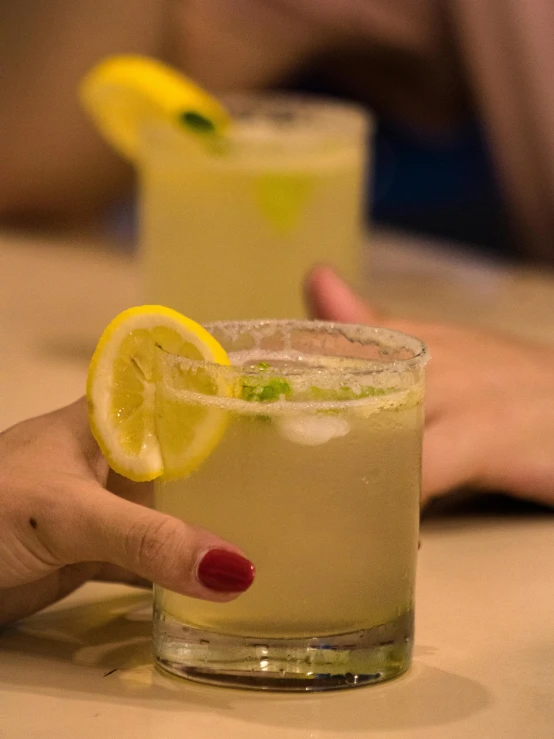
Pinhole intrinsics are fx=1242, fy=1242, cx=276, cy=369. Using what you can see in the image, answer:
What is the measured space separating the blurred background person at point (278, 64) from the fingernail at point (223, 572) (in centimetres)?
168

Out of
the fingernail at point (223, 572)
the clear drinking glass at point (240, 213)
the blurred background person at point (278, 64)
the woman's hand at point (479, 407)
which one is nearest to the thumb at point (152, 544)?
the fingernail at point (223, 572)

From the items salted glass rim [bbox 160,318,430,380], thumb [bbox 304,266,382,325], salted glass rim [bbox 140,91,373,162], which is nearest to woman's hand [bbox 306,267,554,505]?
thumb [bbox 304,266,382,325]

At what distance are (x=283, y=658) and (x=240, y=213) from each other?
0.82 meters

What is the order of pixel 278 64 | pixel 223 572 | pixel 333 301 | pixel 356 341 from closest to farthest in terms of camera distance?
pixel 223 572
pixel 356 341
pixel 333 301
pixel 278 64

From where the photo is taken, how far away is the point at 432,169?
292cm

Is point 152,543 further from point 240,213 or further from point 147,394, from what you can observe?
point 240,213

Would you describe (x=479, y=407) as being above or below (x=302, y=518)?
above


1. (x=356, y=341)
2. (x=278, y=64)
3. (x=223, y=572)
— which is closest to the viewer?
(x=223, y=572)

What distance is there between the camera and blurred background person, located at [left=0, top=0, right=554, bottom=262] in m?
2.18

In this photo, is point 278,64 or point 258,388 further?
point 278,64

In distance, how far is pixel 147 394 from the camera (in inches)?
28.6

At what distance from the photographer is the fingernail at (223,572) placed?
0.65m

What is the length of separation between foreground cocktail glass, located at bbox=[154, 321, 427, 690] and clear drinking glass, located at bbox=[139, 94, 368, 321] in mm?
741

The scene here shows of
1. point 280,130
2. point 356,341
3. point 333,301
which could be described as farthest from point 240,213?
point 356,341
